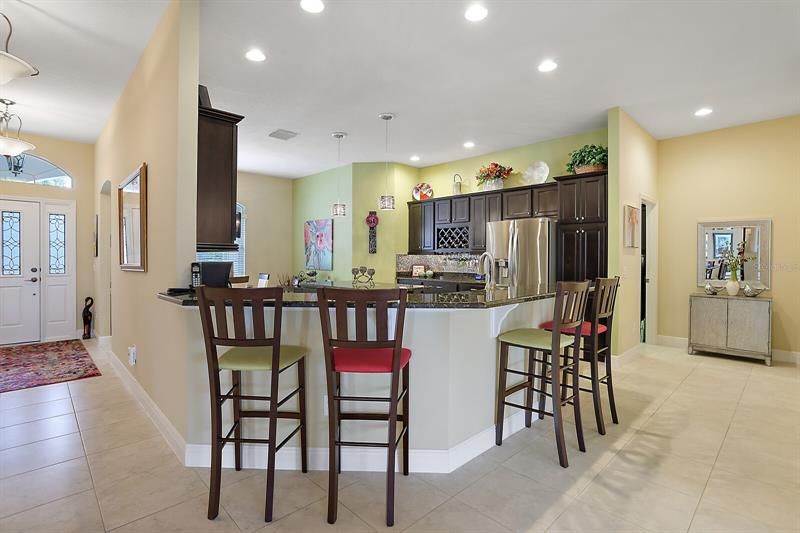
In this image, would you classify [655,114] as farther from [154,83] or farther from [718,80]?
[154,83]

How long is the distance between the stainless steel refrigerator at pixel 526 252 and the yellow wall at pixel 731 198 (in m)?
1.96

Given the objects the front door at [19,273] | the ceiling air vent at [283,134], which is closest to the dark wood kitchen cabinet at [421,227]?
the ceiling air vent at [283,134]

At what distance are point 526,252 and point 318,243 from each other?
434 cm

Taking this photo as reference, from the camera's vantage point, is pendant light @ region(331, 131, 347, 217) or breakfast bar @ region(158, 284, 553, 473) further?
pendant light @ region(331, 131, 347, 217)

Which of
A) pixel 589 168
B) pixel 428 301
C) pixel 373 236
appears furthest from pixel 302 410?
pixel 373 236

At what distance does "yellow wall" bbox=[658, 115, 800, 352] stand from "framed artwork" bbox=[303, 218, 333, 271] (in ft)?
18.2

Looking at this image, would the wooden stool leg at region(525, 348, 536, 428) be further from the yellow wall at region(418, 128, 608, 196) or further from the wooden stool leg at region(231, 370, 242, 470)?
the yellow wall at region(418, 128, 608, 196)

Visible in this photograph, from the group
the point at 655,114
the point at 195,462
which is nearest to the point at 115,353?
the point at 195,462

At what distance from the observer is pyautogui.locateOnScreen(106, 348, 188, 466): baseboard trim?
2547mm

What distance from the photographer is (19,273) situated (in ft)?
19.0

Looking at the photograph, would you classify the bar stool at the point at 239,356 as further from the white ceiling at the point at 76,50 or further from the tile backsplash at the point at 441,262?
the tile backsplash at the point at 441,262

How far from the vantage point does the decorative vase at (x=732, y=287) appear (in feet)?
16.7

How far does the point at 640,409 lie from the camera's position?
338 centimetres

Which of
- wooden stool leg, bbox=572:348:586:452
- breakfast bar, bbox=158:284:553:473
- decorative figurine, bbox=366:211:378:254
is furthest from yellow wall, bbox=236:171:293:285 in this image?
wooden stool leg, bbox=572:348:586:452
